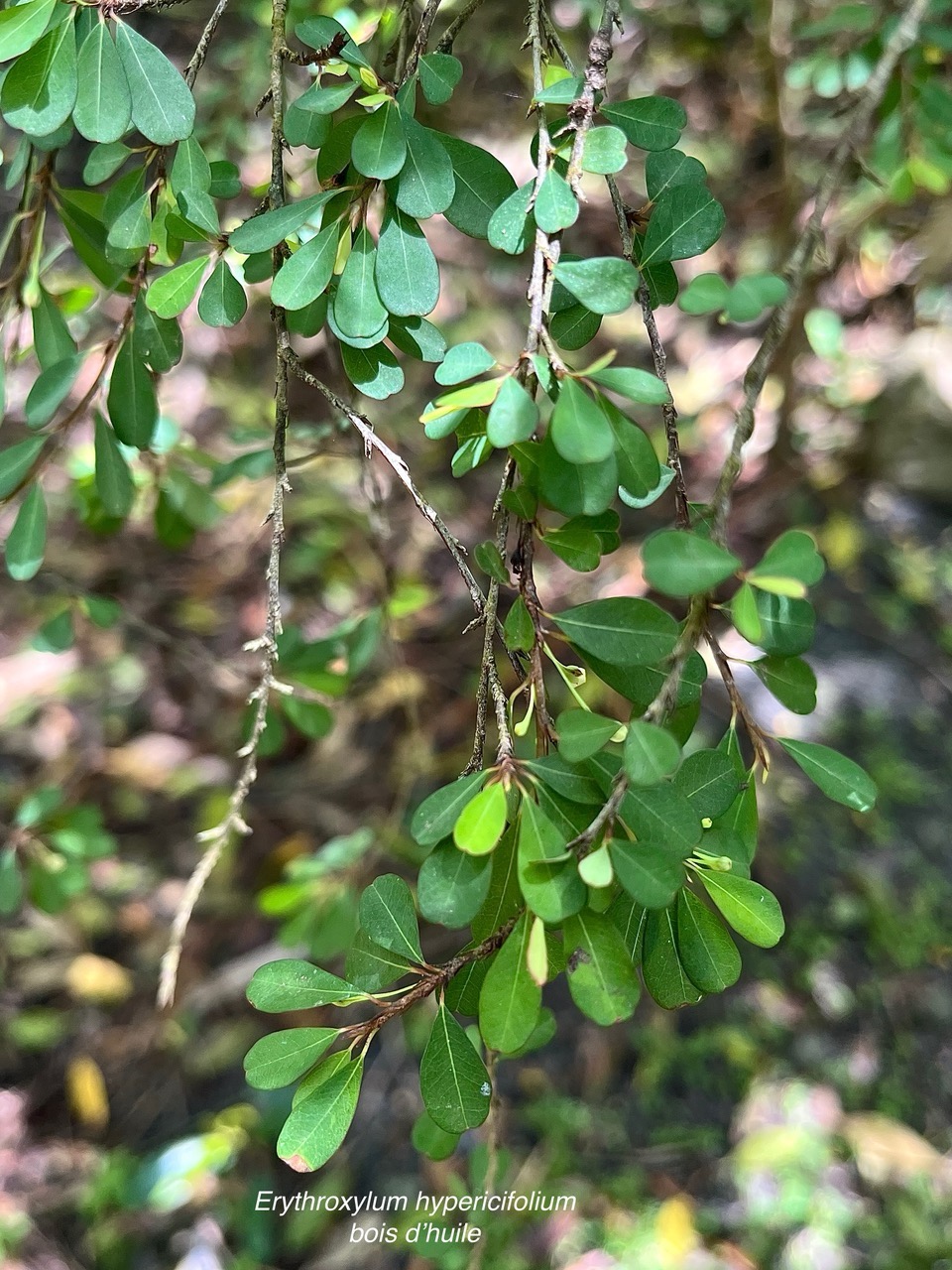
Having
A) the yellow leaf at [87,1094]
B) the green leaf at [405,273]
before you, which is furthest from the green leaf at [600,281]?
the yellow leaf at [87,1094]

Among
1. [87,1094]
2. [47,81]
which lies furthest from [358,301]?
[87,1094]

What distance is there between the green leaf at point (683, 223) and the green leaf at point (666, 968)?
403 millimetres

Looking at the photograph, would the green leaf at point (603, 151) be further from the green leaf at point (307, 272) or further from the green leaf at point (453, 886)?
the green leaf at point (453, 886)

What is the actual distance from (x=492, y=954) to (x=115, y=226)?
57 cm

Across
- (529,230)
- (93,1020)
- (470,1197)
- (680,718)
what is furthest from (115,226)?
(93,1020)

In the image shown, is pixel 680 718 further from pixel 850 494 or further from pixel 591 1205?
pixel 850 494

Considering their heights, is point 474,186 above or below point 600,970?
above

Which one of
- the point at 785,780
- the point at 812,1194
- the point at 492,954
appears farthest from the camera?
the point at 785,780

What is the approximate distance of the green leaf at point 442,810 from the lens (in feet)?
1.39

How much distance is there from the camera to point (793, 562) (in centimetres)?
41

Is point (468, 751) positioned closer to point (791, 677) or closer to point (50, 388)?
point (50, 388)

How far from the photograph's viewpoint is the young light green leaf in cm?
42

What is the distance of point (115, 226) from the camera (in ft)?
1.91

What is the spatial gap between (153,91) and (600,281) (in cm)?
33
